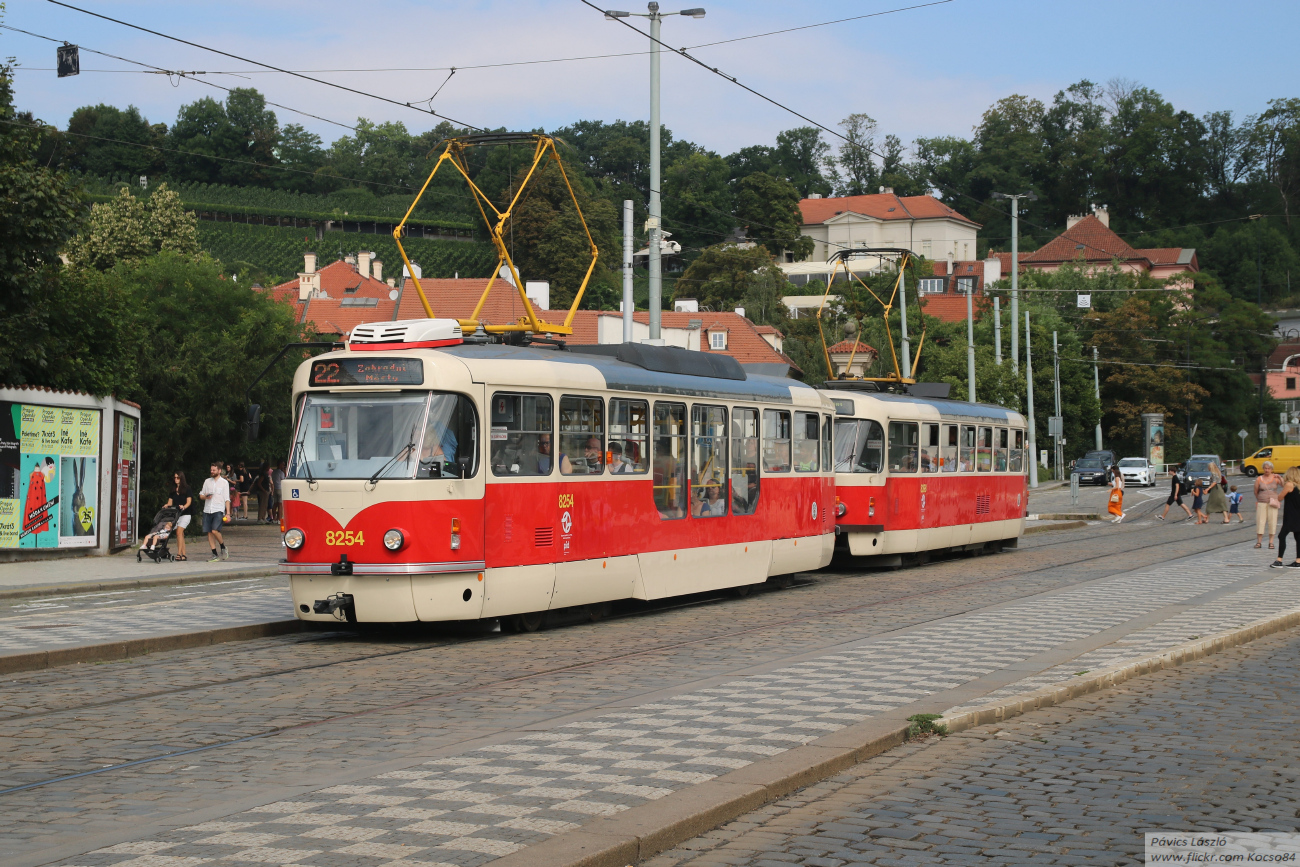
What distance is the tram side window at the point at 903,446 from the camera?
77.0ft

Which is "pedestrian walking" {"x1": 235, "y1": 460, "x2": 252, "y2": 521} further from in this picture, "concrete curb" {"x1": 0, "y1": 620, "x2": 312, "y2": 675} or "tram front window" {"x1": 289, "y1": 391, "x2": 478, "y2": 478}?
"tram front window" {"x1": 289, "y1": 391, "x2": 478, "y2": 478}

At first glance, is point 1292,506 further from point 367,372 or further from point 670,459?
point 367,372

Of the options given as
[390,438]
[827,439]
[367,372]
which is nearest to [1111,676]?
[390,438]

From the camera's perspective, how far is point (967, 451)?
26562 millimetres

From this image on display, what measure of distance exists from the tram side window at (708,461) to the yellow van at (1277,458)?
62163mm

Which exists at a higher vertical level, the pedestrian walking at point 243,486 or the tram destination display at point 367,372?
the tram destination display at point 367,372

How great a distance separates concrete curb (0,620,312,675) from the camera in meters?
11.8

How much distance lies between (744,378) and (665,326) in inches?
2112

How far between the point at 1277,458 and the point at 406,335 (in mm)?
71304

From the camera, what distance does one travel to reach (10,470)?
23.1 m

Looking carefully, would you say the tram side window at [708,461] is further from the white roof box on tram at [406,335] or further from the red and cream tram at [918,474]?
the red and cream tram at [918,474]

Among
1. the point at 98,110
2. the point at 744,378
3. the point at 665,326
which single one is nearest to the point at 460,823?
the point at 744,378

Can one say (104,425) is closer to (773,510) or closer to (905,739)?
(773,510)

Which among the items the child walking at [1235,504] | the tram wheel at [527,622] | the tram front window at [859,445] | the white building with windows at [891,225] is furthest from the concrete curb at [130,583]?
the white building with windows at [891,225]
